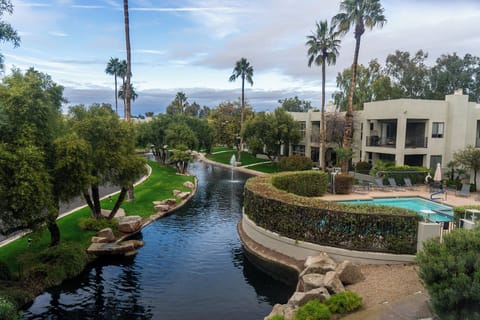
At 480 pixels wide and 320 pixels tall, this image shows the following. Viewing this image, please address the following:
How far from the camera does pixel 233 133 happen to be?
61.8 meters

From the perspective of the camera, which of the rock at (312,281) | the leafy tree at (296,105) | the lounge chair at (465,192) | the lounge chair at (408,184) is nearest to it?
the rock at (312,281)

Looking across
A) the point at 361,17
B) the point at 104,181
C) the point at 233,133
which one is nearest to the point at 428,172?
the point at 361,17

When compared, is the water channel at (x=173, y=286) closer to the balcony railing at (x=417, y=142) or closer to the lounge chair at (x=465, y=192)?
the lounge chair at (x=465, y=192)

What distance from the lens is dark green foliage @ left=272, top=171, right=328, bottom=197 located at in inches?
868

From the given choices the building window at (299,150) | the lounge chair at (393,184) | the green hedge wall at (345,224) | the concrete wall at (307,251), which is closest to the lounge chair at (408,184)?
the lounge chair at (393,184)

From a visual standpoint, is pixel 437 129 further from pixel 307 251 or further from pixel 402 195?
pixel 307 251

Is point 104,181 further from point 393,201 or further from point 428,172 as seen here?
point 428,172

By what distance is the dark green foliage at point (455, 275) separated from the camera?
20.9ft

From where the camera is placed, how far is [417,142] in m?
31.5

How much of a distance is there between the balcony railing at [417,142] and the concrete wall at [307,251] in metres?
21.0

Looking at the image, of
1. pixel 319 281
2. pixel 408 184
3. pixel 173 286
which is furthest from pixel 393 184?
pixel 173 286

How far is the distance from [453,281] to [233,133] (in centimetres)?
5597

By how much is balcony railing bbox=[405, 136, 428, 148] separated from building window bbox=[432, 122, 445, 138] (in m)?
0.89

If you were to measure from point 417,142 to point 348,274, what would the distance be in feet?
79.9
